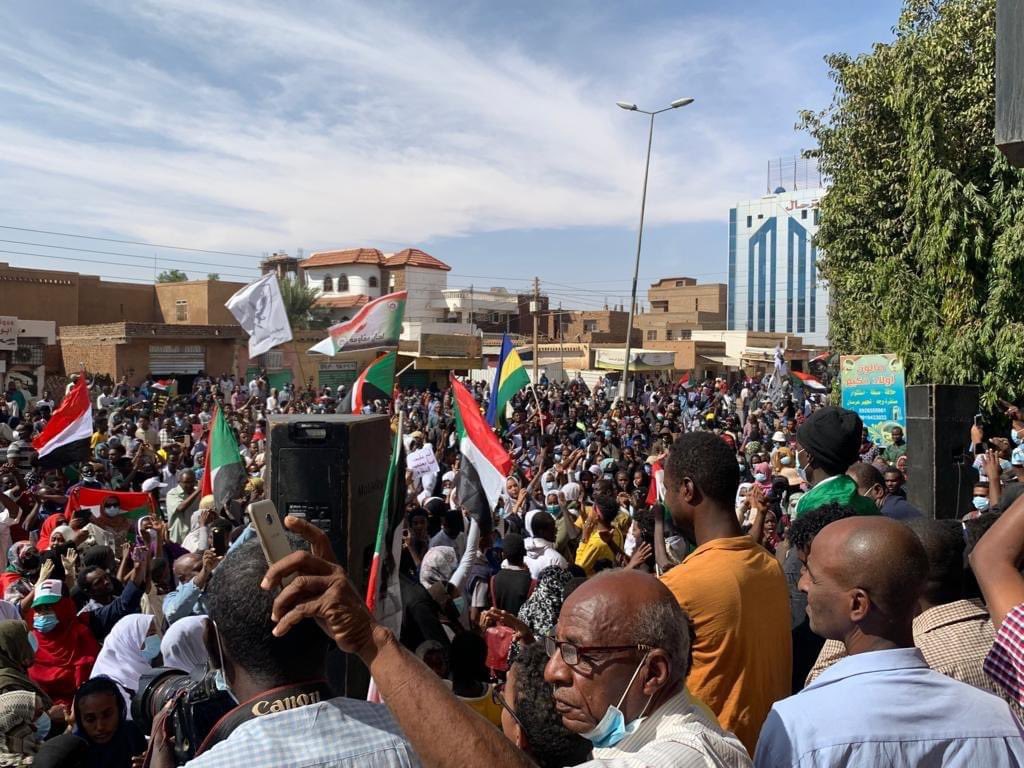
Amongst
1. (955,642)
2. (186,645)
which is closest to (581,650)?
(955,642)

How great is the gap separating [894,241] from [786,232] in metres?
96.9

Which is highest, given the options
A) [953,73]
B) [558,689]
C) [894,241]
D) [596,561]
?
[953,73]

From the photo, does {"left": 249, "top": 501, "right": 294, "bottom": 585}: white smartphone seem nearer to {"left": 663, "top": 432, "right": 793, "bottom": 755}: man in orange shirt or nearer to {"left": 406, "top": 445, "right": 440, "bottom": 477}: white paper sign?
{"left": 663, "top": 432, "right": 793, "bottom": 755}: man in orange shirt

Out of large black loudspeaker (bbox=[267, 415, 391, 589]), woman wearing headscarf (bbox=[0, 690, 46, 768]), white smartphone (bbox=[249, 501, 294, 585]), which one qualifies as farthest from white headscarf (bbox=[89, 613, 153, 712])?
white smartphone (bbox=[249, 501, 294, 585])

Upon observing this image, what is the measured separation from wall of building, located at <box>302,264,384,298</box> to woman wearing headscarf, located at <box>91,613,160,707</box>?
6028 cm

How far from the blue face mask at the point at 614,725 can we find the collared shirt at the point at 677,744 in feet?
0.07

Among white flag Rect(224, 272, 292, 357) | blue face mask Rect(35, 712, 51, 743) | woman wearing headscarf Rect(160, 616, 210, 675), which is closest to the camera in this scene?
blue face mask Rect(35, 712, 51, 743)

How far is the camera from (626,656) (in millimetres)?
1792

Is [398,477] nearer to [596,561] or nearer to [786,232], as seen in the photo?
[596,561]

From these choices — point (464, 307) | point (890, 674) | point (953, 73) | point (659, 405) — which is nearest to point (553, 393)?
point (659, 405)

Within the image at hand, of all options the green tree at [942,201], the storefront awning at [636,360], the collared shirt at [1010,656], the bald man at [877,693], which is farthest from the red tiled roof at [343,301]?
the collared shirt at [1010,656]

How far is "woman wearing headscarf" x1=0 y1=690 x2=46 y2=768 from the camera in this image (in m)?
3.44

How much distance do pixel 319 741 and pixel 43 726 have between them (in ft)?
8.89

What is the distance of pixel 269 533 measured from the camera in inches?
63.3
